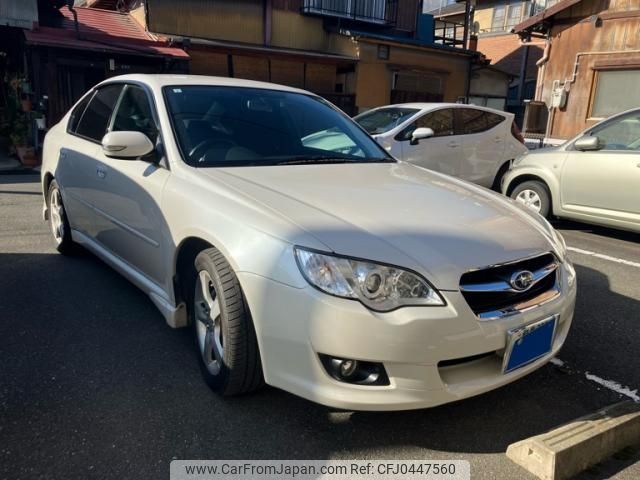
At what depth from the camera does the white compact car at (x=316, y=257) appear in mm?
1998

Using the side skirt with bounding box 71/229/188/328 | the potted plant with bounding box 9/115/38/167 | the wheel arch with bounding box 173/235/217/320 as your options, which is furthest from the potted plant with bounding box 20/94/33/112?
the wheel arch with bounding box 173/235/217/320

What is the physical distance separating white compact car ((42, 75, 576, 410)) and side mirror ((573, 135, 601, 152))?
10.5ft

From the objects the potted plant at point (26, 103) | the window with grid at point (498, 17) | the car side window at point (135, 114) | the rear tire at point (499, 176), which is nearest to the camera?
the car side window at point (135, 114)

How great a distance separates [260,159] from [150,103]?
771mm

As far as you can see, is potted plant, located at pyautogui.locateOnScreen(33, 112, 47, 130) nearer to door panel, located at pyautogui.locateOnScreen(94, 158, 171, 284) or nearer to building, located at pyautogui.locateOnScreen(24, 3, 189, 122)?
building, located at pyautogui.locateOnScreen(24, 3, 189, 122)

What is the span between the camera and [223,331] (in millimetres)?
2320

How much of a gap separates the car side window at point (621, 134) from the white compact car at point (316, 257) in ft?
10.9

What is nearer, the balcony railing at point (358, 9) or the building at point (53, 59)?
the building at point (53, 59)

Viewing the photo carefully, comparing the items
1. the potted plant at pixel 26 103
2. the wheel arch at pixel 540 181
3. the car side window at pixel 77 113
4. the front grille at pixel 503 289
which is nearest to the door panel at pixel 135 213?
the car side window at pixel 77 113

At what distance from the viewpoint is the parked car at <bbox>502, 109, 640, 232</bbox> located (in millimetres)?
5418

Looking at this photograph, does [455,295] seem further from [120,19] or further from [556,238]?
[120,19]

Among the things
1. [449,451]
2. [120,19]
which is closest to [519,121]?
[120,19]

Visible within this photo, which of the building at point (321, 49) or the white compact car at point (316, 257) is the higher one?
the building at point (321, 49)

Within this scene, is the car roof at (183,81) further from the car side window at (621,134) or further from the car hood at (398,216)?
the car side window at (621,134)
